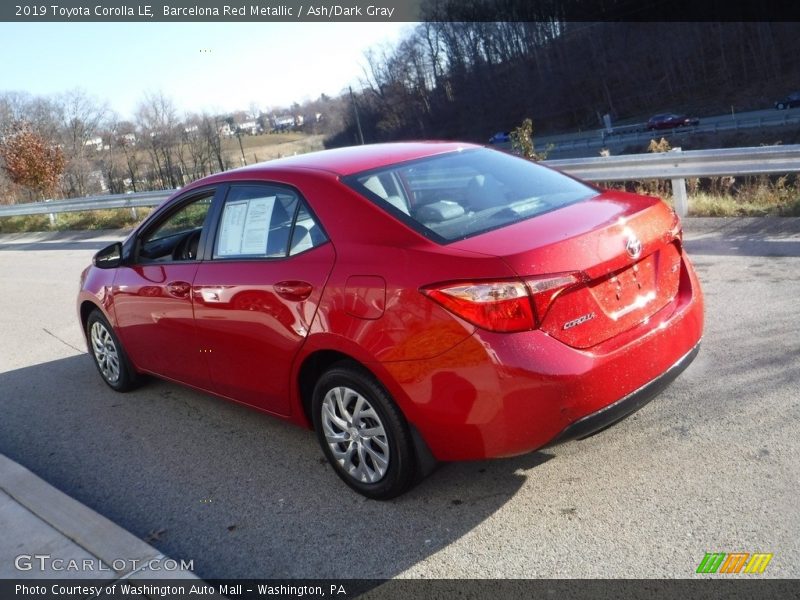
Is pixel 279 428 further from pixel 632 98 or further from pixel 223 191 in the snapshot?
pixel 632 98

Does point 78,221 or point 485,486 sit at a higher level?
point 78,221

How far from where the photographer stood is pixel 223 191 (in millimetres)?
4547

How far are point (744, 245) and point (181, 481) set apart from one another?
5884mm

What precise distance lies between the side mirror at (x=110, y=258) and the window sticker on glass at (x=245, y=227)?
1.41 meters

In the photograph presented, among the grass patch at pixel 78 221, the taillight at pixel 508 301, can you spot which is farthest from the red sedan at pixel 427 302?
the grass patch at pixel 78 221

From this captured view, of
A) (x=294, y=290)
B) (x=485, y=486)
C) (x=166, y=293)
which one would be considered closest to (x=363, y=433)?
(x=485, y=486)

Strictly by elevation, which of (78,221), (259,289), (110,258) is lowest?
(259,289)

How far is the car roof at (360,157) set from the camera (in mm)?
4070

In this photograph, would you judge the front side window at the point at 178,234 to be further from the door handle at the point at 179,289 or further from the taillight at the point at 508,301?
the taillight at the point at 508,301

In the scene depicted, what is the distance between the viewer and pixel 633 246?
11.4ft

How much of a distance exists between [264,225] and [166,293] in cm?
106

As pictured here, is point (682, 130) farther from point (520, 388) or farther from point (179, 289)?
point (520, 388)

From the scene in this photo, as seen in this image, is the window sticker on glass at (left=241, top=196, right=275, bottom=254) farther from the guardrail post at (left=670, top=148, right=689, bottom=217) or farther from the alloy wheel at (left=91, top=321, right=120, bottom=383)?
the guardrail post at (left=670, top=148, right=689, bottom=217)


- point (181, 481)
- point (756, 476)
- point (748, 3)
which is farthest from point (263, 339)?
point (748, 3)
